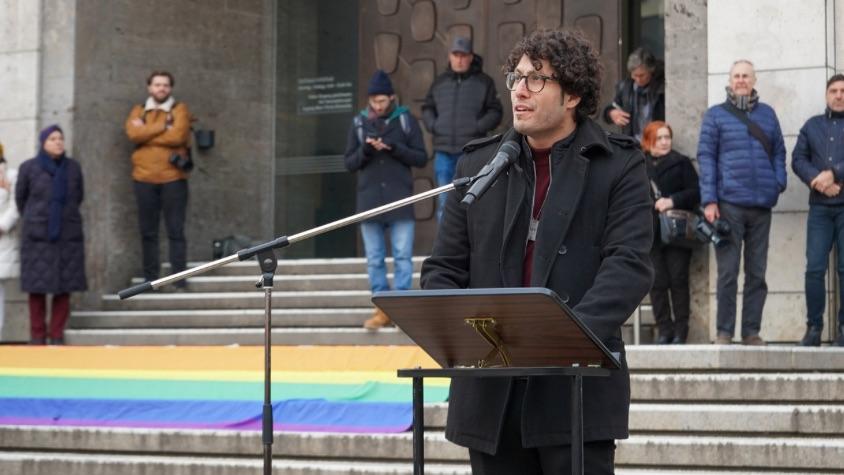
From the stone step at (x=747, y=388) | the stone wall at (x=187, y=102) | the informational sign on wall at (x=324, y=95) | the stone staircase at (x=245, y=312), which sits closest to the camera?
the stone step at (x=747, y=388)

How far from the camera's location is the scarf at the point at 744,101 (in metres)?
10.7

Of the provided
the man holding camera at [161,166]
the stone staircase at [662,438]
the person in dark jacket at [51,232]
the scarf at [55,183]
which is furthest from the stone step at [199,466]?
the man holding camera at [161,166]

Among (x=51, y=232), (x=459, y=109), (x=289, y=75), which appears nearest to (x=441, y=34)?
(x=289, y=75)

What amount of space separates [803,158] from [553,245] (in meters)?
6.40

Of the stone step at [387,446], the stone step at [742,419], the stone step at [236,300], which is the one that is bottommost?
A: the stone step at [387,446]

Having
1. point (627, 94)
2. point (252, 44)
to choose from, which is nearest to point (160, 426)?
point (627, 94)

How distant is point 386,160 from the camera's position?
12180 millimetres

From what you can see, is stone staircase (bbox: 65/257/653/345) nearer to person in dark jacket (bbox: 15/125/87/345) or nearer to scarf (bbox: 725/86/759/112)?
person in dark jacket (bbox: 15/125/87/345)

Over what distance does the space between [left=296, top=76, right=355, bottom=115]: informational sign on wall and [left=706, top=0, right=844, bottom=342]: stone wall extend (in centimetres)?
565

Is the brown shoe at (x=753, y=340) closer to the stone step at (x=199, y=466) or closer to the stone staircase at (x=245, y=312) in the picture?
the stone step at (x=199, y=466)

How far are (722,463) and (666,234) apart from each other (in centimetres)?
291

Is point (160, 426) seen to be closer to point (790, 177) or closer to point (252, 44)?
point (790, 177)

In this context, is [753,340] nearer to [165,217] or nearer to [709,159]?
[709,159]

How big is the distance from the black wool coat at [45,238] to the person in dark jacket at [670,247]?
5.19 m
